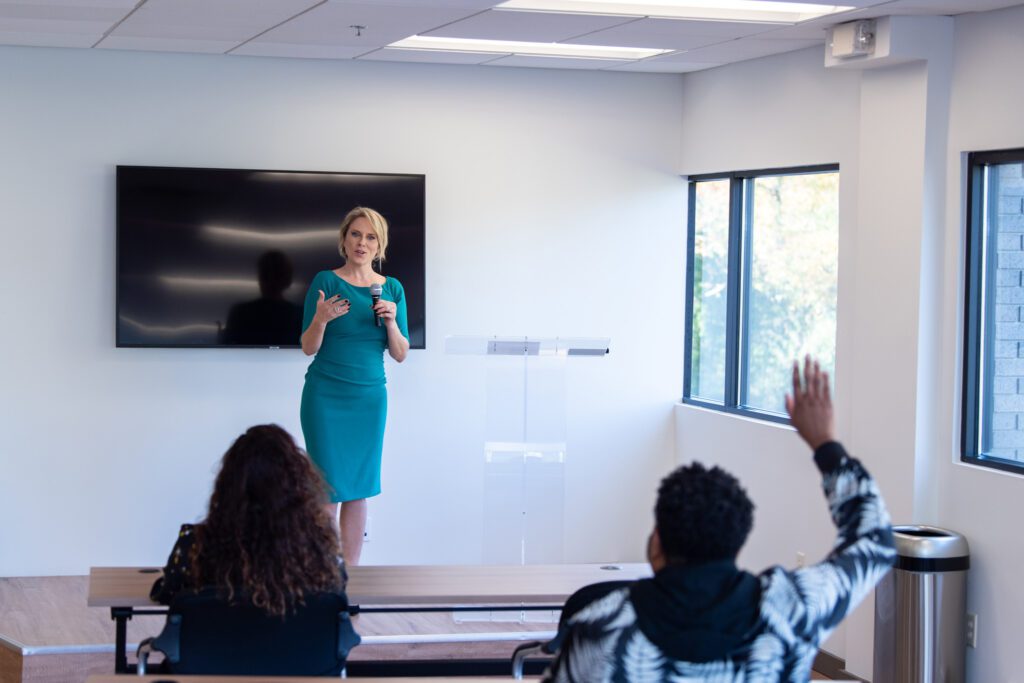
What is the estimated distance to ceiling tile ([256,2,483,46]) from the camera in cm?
513

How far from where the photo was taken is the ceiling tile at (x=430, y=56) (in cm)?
645

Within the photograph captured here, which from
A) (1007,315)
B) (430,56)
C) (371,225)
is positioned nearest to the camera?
(1007,315)

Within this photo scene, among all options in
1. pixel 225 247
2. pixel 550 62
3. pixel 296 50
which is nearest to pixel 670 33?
pixel 550 62

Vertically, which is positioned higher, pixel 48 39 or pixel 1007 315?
pixel 48 39

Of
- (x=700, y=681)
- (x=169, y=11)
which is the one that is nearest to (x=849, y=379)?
(x=169, y=11)

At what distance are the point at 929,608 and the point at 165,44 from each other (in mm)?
4306

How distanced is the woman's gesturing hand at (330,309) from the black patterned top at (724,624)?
3277 mm

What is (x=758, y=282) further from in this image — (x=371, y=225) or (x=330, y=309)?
(x=330, y=309)

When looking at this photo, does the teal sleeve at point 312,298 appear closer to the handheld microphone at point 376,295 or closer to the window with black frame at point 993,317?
the handheld microphone at point 376,295

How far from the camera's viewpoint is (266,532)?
2.98 metres

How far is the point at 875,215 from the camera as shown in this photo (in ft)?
17.3

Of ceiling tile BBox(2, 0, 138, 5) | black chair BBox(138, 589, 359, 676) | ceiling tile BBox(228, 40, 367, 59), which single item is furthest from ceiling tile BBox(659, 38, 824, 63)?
black chair BBox(138, 589, 359, 676)

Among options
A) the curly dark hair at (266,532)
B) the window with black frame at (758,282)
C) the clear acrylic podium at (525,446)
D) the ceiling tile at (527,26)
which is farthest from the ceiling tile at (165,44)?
the curly dark hair at (266,532)

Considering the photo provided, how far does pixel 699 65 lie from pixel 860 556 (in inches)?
191
